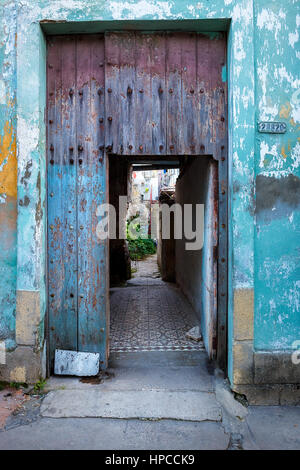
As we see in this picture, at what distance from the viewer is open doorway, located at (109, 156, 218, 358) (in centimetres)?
345

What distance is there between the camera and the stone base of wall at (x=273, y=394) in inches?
109

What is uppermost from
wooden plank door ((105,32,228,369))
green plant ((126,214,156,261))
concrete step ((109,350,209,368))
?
wooden plank door ((105,32,228,369))

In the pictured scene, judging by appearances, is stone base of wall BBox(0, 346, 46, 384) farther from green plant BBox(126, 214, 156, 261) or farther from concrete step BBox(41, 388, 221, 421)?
green plant BBox(126, 214, 156, 261)

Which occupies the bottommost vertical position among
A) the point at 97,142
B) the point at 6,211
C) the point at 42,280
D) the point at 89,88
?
the point at 42,280

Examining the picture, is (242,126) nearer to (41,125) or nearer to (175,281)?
(41,125)

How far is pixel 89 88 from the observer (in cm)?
309

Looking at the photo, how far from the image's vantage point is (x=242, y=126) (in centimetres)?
281

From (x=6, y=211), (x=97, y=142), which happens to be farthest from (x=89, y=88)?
(x=6, y=211)

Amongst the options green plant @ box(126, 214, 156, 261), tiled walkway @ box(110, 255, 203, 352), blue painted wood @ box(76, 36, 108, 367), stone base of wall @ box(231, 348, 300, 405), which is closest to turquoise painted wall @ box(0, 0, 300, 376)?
stone base of wall @ box(231, 348, 300, 405)

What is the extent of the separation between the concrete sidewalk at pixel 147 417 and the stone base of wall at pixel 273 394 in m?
0.08

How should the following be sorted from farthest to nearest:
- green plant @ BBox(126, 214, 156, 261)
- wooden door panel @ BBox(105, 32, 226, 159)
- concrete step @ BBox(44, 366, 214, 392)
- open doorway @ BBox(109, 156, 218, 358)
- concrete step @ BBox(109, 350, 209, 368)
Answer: green plant @ BBox(126, 214, 156, 261) < open doorway @ BBox(109, 156, 218, 358) < concrete step @ BBox(109, 350, 209, 368) < wooden door panel @ BBox(105, 32, 226, 159) < concrete step @ BBox(44, 366, 214, 392)

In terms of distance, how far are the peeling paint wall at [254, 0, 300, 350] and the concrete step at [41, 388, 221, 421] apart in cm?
74
